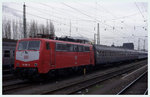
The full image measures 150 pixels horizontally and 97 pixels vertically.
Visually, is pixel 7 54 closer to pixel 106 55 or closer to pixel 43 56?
pixel 43 56

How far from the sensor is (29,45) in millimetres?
13852

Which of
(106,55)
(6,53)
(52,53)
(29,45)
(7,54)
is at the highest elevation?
(29,45)

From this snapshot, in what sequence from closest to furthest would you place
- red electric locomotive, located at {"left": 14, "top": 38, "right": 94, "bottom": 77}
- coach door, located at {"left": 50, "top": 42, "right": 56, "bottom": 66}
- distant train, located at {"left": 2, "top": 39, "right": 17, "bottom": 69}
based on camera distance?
1. red electric locomotive, located at {"left": 14, "top": 38, "right": 94, "bottom": 77}
2. coach door, located at {"left": 50, "top": 42, "right": 56, "bottom": 66}
3. distant train, located at {"left": 2, "top": 39, "right": 17, "bottom": 69}

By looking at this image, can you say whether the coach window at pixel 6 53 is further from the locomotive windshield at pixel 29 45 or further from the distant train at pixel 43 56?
the locomotive windshield at pixel 29 45

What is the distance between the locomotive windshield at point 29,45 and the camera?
1363 centimetres

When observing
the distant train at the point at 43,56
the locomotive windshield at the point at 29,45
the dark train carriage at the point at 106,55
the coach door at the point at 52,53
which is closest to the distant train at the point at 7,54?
the distant train at the point at 43,56

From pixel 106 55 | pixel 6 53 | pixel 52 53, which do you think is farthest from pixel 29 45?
pixel 106 55

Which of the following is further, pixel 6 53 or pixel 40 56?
pixel 6 53

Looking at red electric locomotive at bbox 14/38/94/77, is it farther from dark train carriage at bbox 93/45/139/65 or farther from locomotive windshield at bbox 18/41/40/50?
dark train carriage at bbox 93/45/139/65

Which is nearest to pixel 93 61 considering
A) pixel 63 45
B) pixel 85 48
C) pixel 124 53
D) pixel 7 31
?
pixel 85 48

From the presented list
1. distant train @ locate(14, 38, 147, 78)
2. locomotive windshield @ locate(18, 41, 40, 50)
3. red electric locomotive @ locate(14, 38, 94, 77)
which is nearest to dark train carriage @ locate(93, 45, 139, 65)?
distant train @ locate(14, 38, 147, 78)

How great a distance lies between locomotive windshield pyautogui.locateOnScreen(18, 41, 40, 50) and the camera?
13633mm

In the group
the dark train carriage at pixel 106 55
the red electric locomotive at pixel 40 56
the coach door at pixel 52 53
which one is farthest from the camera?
the dark train carriage at pixel 106 55

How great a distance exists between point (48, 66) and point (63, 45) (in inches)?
106
